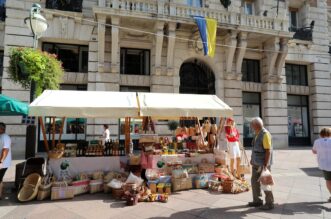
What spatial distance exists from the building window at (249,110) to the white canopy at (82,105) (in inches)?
455

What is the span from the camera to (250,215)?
201 inches

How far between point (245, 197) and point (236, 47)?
11.4 m

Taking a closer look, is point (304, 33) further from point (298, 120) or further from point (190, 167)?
point (190, 167)

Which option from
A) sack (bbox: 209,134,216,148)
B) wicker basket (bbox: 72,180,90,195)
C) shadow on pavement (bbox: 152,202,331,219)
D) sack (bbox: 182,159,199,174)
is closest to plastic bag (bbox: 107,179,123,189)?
wicker basket (bbox: 72,180,90,195)

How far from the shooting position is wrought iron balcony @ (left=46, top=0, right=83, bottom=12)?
558 inches

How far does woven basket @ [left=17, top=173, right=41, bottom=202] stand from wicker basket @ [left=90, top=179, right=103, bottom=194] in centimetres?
130

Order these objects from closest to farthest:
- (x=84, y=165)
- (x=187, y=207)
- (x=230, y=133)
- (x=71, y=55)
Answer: (x=187, y=207)
(x=84, y=165)
(x=230, y=133)
(x=71, y=55)

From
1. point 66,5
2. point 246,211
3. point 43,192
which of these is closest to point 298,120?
point 246,211

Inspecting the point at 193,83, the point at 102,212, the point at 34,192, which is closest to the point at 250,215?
the point at 102,212

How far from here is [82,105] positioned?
6.60m

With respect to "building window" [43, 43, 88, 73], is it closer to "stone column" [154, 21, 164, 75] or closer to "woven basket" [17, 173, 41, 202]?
"stone column" [154, 21, 164, 75]

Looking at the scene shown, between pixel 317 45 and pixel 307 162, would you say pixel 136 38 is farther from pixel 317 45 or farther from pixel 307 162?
pixel 317 45

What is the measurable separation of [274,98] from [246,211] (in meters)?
13.4

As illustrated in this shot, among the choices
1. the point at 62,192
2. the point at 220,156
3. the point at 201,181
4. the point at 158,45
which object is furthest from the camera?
the point at 158,45
